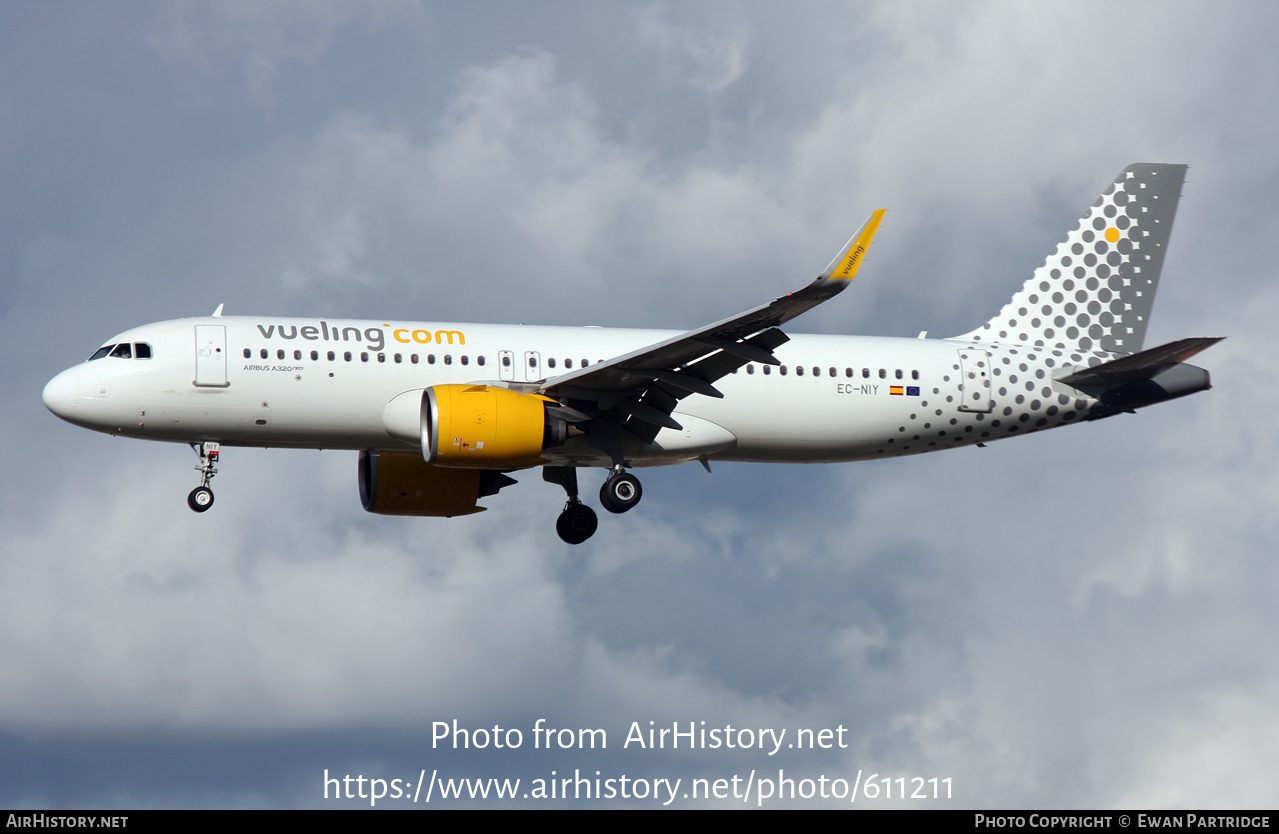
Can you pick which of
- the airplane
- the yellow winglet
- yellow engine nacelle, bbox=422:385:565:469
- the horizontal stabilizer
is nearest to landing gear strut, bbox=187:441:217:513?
the airplane

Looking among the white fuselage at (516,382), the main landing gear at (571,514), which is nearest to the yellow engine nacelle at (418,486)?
the main landing gear at (571,514)

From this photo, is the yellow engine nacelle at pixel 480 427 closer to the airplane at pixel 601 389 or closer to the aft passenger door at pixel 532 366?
the airplane at pixel 601 389

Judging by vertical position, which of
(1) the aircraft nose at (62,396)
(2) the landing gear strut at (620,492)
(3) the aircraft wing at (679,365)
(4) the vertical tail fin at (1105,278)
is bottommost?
(2) the landing gear strut at (620,492)

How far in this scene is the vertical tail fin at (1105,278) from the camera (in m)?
39.4

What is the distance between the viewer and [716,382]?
3544 cm

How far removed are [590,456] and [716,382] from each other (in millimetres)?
3364

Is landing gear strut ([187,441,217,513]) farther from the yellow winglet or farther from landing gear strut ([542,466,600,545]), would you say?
the yellow winglet

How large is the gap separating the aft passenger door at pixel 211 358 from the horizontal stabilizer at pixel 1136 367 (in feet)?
64.9

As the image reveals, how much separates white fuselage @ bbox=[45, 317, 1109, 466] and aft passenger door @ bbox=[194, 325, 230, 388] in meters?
0.03

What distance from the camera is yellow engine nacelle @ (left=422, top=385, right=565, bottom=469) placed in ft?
104

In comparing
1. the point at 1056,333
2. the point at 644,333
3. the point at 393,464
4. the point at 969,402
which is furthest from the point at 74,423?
the point at 1056,333

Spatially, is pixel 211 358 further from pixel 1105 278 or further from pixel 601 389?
pixel 1105 278

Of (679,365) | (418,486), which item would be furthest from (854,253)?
(418,486)

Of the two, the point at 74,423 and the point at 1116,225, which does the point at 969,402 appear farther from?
the point at 74,423
